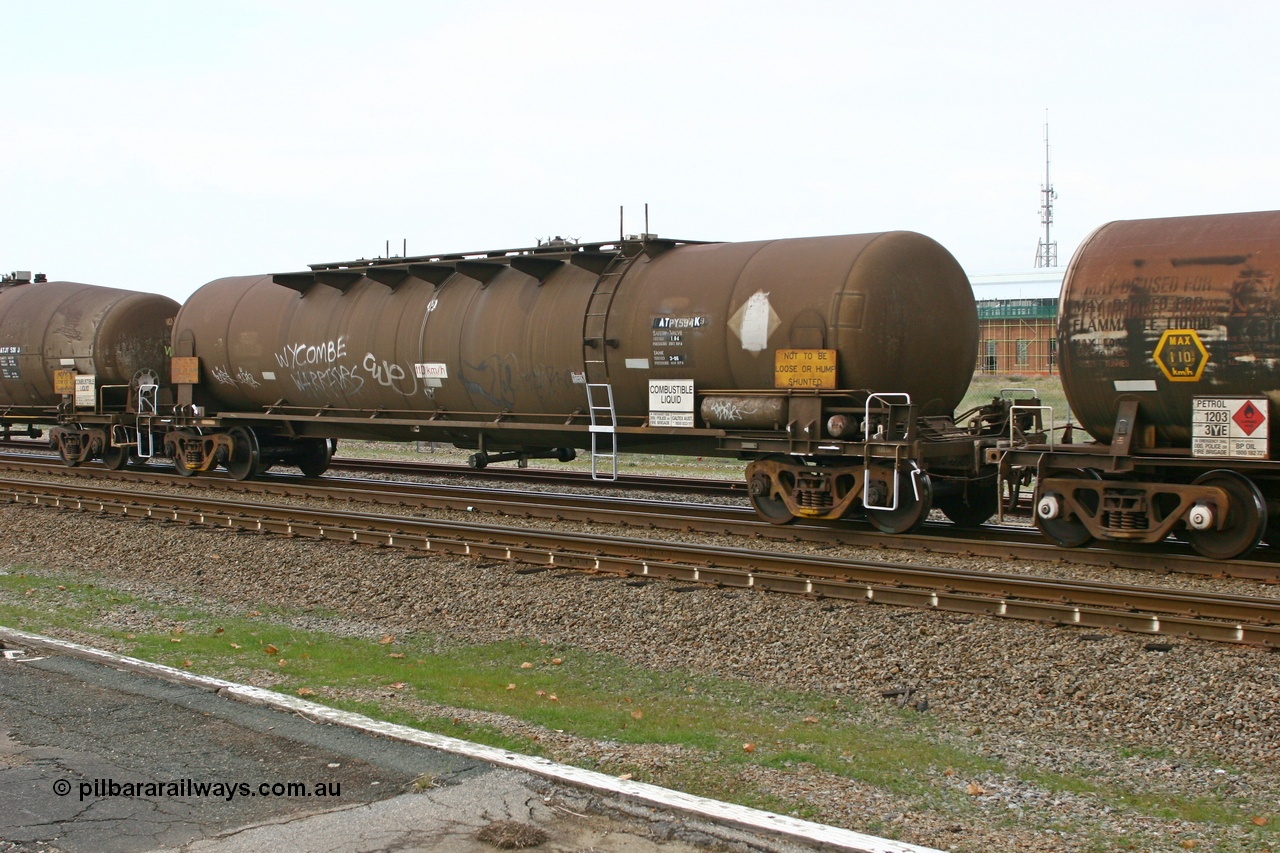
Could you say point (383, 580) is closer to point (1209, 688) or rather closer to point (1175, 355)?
point (1209, 688)

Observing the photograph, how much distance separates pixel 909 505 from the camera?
13156 millimetres

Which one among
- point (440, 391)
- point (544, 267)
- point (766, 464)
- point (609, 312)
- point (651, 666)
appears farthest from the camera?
point (440, 391)

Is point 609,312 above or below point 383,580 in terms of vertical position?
above

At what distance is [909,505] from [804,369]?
2.07 m

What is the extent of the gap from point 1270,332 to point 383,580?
917cm

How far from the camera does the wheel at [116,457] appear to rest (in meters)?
22.4

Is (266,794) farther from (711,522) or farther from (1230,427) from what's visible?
(1230,427)

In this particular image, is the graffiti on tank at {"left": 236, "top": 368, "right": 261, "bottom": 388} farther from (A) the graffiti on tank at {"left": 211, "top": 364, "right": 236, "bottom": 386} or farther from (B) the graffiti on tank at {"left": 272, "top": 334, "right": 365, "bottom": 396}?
(B) the graffiti on tank at {"left": 272, "top": 334, "right": 365, "bottom": 396}

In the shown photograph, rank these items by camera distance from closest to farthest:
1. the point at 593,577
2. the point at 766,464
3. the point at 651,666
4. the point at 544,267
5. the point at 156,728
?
the point at 156,728 → the point at 651,666 → the point at 593,577 → the point at 766,464 → the point at 544,267

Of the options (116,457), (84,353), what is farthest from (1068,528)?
(84,353)

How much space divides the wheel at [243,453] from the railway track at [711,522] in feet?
1.32

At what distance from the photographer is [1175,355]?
438 inches

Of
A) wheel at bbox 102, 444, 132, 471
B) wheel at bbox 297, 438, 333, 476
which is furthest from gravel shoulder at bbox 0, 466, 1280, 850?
wheel at bbox 102, 444, 132, 471

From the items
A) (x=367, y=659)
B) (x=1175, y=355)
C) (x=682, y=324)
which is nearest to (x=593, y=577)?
(x=367, y=659)
